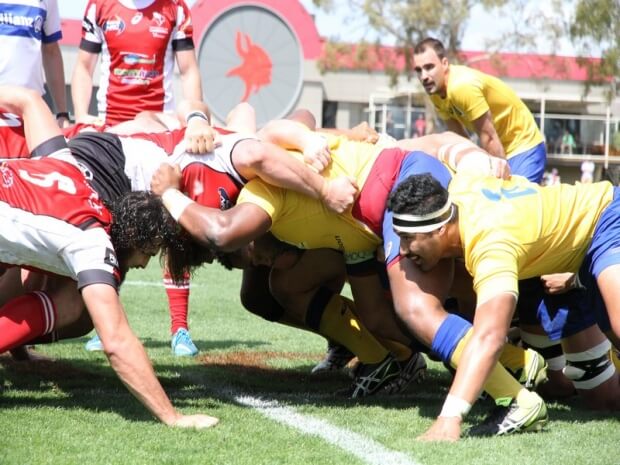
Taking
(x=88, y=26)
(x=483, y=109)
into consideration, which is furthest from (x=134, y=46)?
(x=483, y=109)

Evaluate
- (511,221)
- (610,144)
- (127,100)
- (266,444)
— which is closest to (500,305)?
(511,221)

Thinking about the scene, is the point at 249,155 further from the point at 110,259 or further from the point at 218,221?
the point at 110,259

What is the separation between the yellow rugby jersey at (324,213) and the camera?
4.95 metres

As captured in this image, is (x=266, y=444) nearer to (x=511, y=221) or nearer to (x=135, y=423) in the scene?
(x=135, y=423)

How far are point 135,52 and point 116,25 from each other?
0.74 ft

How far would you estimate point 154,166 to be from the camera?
5.12 metres

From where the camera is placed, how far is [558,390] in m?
5.68

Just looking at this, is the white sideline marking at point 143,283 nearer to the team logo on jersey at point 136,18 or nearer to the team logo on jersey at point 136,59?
the team logo on jersey at point 136,59

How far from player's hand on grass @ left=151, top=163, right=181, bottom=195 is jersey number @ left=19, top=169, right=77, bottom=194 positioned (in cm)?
47

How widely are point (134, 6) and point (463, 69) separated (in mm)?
2717

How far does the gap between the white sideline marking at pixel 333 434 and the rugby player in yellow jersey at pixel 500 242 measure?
0.27 m

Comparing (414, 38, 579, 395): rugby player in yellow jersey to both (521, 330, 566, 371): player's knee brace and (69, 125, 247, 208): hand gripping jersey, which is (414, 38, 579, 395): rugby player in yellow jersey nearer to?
(521, 330, 566, 371): player's knee brace

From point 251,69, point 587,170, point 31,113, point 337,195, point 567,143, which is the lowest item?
point 587,170

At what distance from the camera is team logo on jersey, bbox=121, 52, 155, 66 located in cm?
679
